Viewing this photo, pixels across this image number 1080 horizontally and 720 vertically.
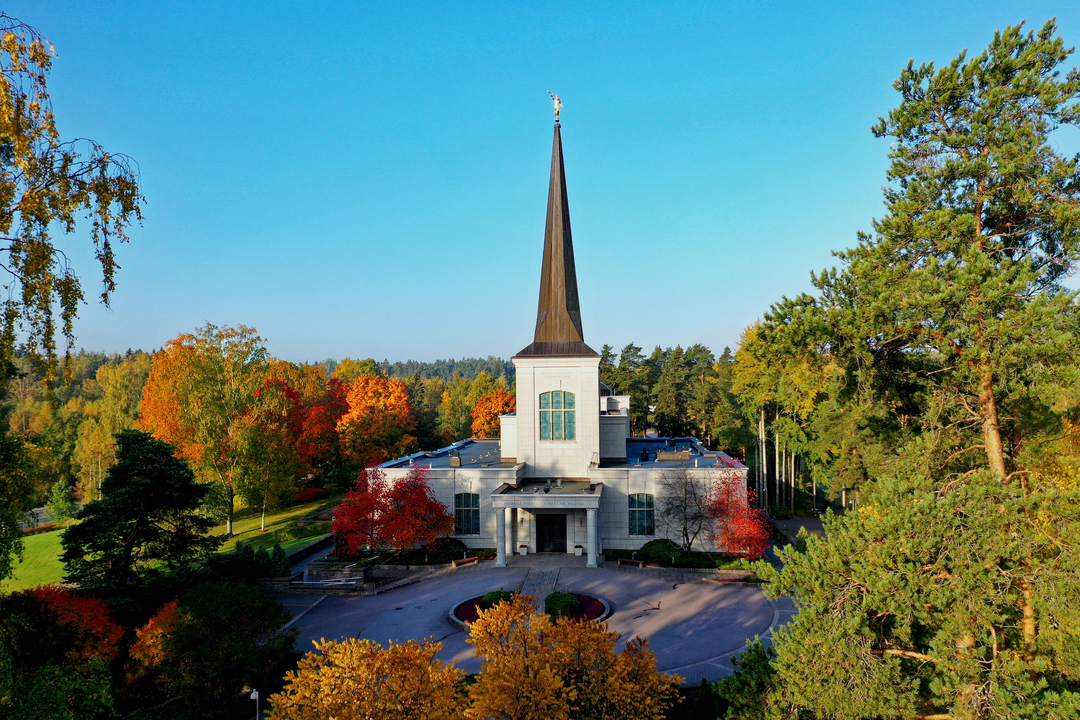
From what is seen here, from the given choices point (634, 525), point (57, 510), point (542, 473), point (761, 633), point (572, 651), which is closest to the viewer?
point (572, 651)

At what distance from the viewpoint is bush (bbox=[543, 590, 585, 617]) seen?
20891 mm

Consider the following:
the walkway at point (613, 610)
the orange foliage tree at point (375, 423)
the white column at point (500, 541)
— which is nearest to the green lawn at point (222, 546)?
the orange foliage tree at point (375, 423)

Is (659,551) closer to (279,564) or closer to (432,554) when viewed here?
(432,554)

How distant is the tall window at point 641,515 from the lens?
96.3 ft

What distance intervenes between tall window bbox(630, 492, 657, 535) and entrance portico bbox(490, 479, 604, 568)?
1.94 metres

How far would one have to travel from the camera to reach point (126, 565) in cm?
2039

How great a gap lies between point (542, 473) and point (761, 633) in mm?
14394

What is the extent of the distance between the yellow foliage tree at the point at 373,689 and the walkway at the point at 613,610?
288 inches

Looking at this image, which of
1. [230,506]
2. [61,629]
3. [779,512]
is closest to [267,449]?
[230,506]

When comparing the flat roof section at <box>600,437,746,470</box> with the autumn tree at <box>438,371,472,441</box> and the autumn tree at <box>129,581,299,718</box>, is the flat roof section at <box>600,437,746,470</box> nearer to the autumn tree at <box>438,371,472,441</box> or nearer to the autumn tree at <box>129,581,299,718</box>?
the autumn tree at <box>129,581,299,718</box>

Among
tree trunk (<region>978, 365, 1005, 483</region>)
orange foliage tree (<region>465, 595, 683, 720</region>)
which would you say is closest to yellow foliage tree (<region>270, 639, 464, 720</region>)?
orange foliage tree (<region>465, 595, 683, 720</region>)

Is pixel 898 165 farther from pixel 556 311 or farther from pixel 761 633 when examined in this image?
pixel 556 311

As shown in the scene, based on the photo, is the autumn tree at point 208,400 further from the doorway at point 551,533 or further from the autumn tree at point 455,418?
the autumn tree at point 455,418

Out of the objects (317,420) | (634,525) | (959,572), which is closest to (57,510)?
(317,420)
